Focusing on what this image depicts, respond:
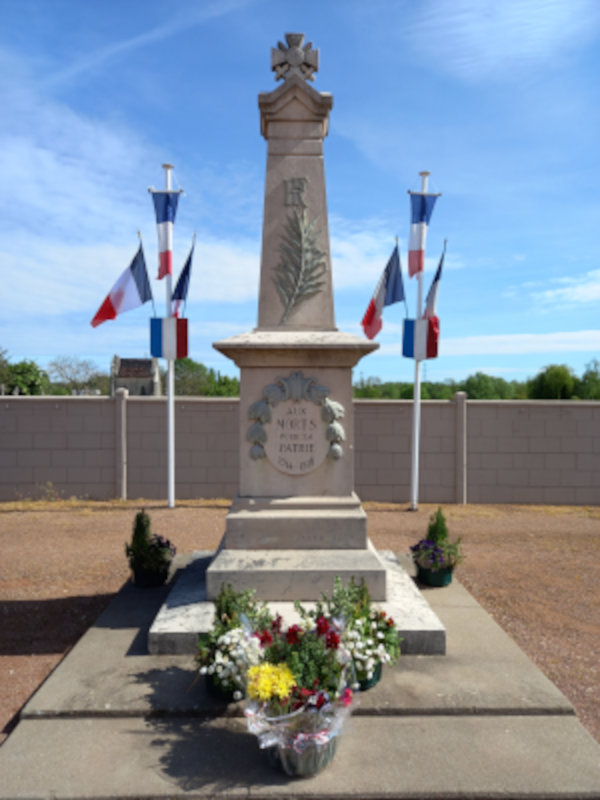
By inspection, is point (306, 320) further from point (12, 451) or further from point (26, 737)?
point (12, 451)

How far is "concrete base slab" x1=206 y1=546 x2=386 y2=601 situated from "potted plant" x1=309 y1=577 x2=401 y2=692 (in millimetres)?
784

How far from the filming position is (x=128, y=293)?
33.4 ft

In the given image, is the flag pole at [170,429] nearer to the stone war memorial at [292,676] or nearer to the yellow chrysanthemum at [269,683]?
the stone war memorial at [292,676]

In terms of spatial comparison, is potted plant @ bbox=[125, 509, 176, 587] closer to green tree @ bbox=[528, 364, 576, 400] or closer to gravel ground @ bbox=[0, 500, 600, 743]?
gravel ground @ bbox=[0, 500, 600, 743]

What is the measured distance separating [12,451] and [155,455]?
2865mm

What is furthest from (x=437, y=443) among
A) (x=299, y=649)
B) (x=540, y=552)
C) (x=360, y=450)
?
(x=299, y=649)

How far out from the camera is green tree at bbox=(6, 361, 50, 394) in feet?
122

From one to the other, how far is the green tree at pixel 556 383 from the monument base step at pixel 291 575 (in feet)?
123

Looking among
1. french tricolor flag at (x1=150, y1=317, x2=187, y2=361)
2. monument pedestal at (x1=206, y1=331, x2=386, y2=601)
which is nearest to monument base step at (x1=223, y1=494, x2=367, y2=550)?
monument pedestal at (x1=206, y1=331, x2=386, y2=601)

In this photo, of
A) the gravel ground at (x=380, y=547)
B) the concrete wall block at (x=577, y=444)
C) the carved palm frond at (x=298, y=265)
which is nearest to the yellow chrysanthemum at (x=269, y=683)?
the gravel ground at (x=380, y=547)

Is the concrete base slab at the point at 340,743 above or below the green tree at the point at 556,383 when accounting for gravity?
below

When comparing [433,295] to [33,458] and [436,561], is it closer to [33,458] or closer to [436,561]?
[436,561]

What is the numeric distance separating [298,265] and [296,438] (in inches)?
59.7

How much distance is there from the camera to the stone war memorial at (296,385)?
5.09 metres
